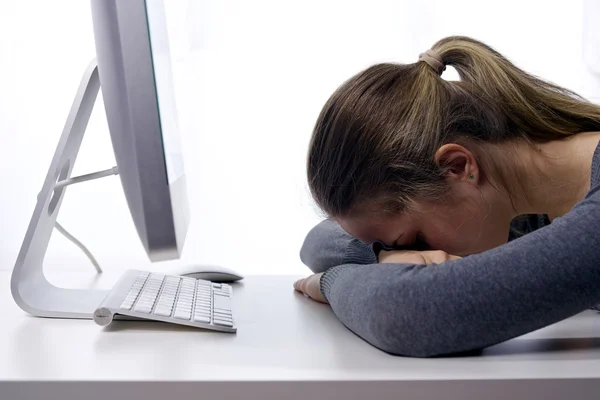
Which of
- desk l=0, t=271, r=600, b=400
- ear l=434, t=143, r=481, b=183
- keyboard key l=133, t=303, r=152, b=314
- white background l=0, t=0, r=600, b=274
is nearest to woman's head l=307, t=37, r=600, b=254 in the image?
ear l=434, t=143, r=481, b=183

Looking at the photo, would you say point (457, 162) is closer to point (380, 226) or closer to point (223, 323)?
point (380, 226)

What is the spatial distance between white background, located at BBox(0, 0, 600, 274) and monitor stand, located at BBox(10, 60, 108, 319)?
1.02 m

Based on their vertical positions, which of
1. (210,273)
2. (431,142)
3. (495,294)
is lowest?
(210,273)

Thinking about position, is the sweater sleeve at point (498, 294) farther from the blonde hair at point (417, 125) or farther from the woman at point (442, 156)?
the blonde hair at point (417, 125)

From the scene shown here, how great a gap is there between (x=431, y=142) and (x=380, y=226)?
0.44ft

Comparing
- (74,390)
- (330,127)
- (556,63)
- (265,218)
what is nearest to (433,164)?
(330,127)

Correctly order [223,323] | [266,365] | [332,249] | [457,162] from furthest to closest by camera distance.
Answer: [332,249]
[457,162]
[223,323]
[266,365]

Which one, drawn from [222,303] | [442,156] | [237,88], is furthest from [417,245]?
[237,88]

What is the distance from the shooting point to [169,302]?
2.62 ft

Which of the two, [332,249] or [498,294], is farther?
[332,249]

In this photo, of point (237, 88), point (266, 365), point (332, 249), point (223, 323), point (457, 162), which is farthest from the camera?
point (237, 88)

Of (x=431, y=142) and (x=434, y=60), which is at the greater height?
(x=434, y=60)

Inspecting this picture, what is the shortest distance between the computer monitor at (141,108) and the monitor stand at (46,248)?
229mm

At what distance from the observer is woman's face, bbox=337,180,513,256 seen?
868 millimetres
